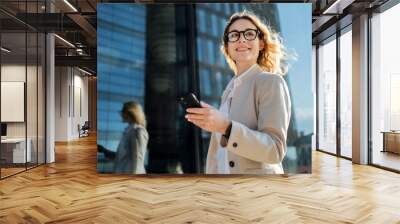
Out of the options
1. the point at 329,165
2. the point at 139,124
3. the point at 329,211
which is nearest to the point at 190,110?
the point at 329,211

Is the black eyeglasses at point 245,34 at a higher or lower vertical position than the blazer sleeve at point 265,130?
higher

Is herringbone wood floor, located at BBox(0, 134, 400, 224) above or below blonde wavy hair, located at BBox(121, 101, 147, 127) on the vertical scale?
below

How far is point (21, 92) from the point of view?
24.4ft

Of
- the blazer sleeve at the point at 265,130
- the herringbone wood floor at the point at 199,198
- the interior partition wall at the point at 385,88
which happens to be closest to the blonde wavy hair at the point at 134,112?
the herringbone wood floor at the point at 199,198

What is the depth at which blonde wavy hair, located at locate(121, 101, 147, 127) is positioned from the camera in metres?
6.52

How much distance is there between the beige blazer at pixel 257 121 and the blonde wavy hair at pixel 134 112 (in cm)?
326

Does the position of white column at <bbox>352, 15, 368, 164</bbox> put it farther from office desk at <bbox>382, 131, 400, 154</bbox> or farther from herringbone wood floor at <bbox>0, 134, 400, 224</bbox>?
herringbone wood floor at <bbox>0, 134, 400, 224</bbox>

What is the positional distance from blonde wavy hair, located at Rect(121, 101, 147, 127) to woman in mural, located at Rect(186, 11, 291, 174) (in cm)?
253

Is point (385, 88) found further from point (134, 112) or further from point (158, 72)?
point (134, 112)

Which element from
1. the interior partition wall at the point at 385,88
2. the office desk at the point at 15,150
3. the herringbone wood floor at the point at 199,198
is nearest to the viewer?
the herringbone wood floor at the point at 199,198

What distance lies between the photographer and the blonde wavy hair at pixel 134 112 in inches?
257

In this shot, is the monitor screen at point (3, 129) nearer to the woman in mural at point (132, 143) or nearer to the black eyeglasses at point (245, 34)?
the woman in mural at point (132, 143)

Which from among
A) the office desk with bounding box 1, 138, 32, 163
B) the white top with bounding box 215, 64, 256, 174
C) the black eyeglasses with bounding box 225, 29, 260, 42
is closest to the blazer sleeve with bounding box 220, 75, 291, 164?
the white top with bounding box 215, 64, 256, 174

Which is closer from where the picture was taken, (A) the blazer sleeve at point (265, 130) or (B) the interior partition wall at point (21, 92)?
(A) the blazer sleeve at point (265, 130)
